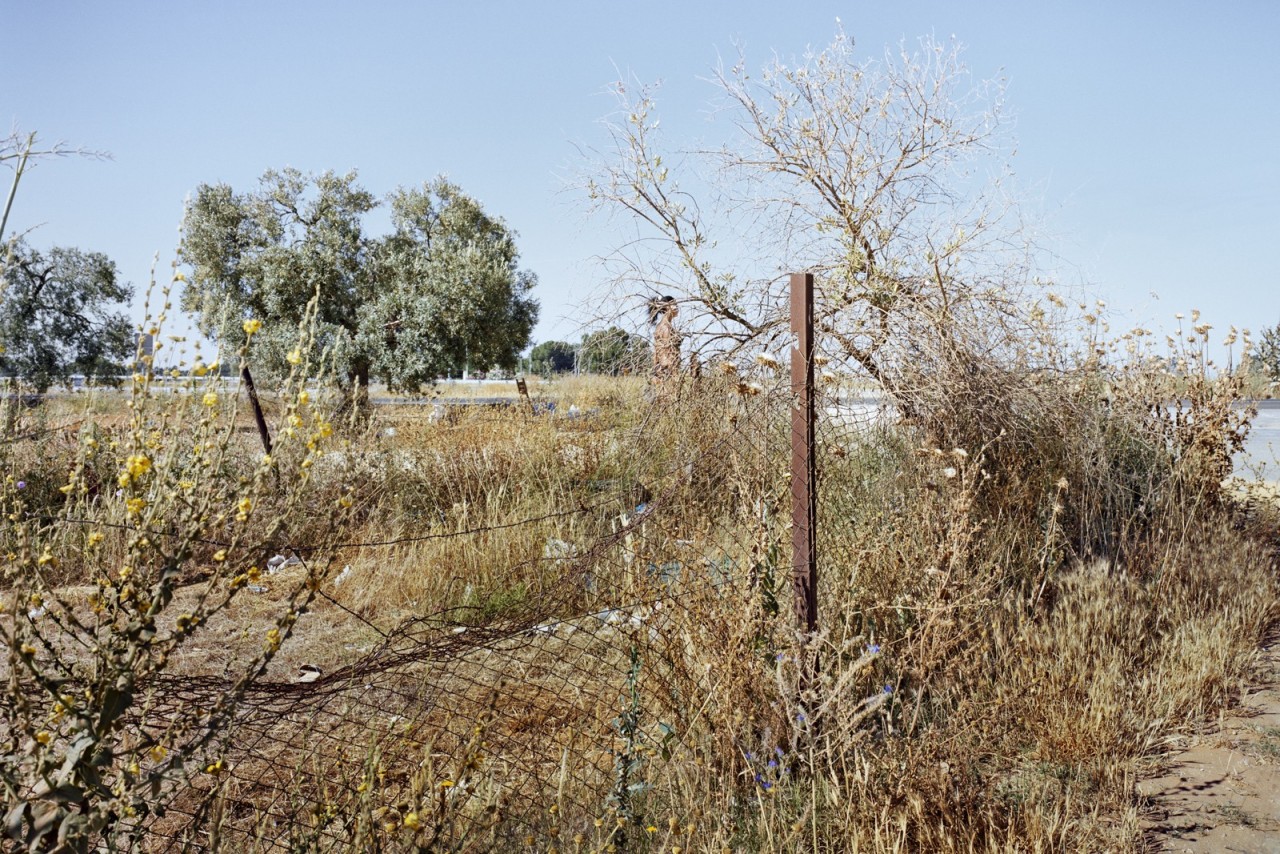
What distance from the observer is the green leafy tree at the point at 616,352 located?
5453 mm

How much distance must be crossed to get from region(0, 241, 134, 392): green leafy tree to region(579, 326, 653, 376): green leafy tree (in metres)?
14.9

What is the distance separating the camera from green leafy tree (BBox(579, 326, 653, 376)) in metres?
5.45

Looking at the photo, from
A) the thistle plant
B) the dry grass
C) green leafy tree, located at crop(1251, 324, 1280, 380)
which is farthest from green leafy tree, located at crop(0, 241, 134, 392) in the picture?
green leafy tree, located at crop(1251, 324, 1280, 380)

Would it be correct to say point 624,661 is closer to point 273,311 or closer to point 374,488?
point 374,488

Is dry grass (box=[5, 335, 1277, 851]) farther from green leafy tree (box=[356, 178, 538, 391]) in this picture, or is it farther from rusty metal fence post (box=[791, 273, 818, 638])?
green leafy tree (box=[356, 178, 538, 391])

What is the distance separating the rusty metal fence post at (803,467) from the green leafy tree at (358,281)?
13.0 metres

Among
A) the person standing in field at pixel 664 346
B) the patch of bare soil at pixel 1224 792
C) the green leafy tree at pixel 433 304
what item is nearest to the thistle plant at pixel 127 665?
the person standing in field at pixel 664 346

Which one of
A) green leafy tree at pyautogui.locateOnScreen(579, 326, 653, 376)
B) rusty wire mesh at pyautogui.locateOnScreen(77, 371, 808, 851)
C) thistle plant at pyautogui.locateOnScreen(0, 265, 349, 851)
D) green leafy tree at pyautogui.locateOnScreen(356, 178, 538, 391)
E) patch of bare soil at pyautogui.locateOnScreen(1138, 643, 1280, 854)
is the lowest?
patch of bare soil at pyautogui.locateOnScreen(1138, 643, 1280, 854)

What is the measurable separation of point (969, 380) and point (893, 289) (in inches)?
31.9

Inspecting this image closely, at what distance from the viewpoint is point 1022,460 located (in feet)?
17.2

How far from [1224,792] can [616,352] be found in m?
3.92

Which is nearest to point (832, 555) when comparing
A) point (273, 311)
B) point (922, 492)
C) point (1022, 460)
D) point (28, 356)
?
point (922, 492)

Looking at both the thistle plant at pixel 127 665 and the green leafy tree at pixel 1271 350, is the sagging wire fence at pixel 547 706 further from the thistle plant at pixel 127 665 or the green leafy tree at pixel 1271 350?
the green leafy tree at pixel 1271 350

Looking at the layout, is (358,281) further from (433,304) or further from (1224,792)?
(1224,792)
